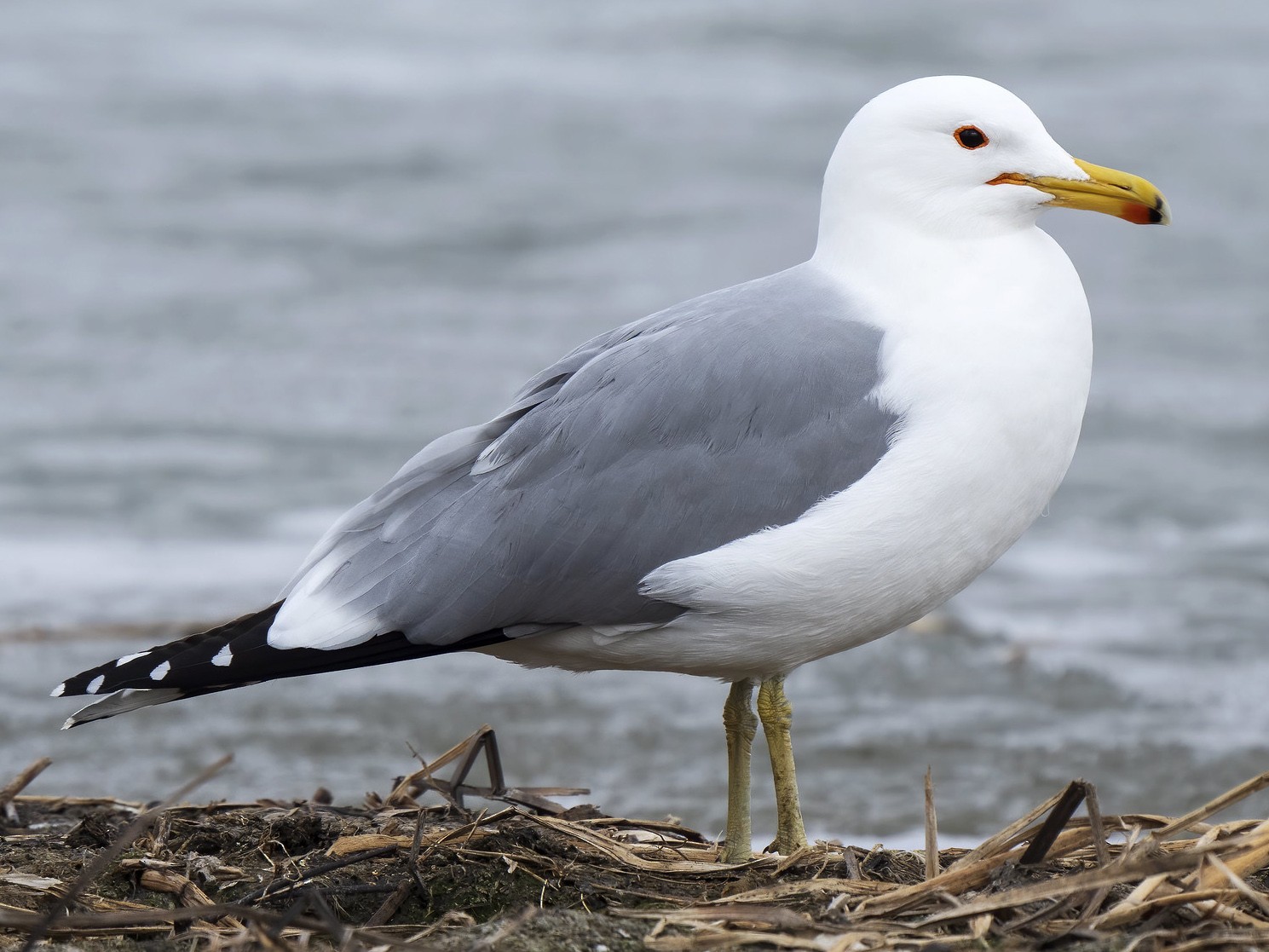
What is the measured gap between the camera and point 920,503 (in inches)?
127

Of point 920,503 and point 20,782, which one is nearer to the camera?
point 920,503

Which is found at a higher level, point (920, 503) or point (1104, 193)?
point (1104, 193)

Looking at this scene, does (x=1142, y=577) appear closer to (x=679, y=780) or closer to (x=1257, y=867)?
(x=679, y=780)

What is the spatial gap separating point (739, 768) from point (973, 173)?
1.41 meters

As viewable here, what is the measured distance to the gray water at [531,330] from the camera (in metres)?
5.66

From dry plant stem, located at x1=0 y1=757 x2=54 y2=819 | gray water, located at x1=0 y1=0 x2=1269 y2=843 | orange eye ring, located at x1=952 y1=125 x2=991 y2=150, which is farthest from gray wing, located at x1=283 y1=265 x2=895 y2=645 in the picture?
gray water, located at x1=0 y1=0 x2=1269 y2=843

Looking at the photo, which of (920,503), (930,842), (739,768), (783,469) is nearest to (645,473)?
(783,469)

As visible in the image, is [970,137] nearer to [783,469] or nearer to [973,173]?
[973,173]

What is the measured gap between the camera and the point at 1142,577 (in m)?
7.29

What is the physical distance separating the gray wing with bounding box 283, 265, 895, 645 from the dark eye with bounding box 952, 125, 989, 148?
439 millimetres

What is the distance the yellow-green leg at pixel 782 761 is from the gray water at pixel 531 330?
128cm

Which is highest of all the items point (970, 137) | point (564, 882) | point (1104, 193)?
point (970, 137)

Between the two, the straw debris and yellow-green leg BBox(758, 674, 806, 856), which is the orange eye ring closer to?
yellow-green leg BBox(758, 674, 806, 856)

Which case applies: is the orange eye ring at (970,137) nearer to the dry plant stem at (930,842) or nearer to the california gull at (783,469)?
the california gull at (783,469)
